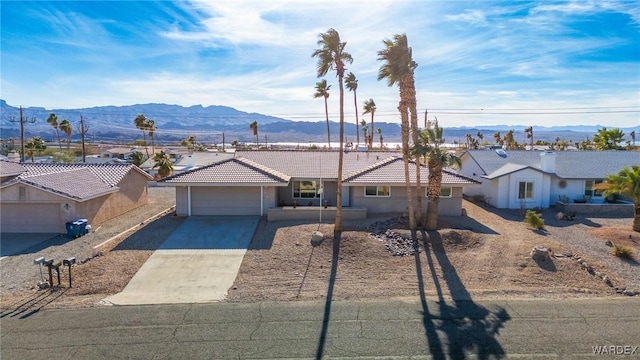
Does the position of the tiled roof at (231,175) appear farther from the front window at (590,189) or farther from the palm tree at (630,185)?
the front window at (590,189)

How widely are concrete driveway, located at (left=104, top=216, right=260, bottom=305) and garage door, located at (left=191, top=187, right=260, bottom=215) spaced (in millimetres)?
1302

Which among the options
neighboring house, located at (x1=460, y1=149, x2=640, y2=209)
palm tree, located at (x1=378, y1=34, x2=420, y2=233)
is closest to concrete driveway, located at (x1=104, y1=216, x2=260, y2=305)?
palm tree, located at (x1=378, y1=34, x2=420, y2=233)

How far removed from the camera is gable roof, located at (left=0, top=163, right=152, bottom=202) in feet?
74.6

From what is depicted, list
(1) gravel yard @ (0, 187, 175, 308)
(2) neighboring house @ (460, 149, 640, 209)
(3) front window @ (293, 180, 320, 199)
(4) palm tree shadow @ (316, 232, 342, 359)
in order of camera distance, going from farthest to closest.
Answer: (2) neighboring house @ (460, 149, 640, 209), (3) front window @ (293, 180, 320, 199), (1) gravel yard @ (0, 187, 175, 308), (4) palm tree shadow @ (316, 232, 342, 359)

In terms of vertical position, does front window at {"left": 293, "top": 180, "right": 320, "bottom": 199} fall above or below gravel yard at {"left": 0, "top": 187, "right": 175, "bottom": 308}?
above

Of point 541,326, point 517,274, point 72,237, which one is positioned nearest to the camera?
point 541,326

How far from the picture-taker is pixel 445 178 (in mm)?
25672

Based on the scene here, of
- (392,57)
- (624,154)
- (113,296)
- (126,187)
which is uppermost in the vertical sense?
(392,57)

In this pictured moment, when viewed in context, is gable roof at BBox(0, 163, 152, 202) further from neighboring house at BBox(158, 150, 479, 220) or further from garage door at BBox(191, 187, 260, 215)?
garage door at BBox(191, 187, 260, 215)

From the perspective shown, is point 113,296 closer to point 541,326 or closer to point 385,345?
point 385,345

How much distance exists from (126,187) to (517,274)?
24849 millimetres

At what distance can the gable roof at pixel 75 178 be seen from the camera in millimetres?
22753

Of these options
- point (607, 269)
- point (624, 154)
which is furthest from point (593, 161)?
point (607, 269)

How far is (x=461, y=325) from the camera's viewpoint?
38.7ft
